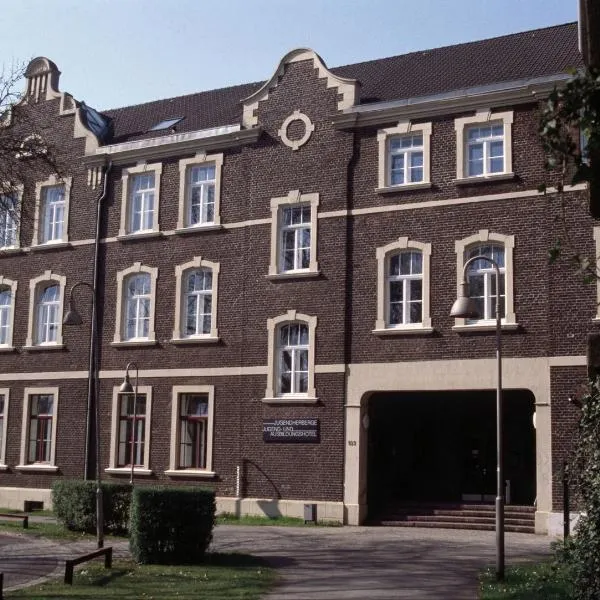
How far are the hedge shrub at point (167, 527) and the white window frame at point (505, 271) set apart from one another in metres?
9.51

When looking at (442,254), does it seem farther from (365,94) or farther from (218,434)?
(218,434)

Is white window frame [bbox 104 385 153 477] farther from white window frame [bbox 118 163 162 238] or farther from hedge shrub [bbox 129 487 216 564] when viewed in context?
hedge shrub [bbox 129 487 216 564]

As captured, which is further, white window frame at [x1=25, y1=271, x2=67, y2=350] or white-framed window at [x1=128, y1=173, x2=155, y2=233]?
white window frame at [x1=25, y1=271, x2=67, y2=350]

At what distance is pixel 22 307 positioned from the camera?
107 ft

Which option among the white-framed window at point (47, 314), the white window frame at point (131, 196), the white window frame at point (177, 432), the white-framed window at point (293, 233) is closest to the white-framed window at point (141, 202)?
the white window frame at point (131, 196)

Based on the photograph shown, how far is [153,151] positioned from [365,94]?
6.88m

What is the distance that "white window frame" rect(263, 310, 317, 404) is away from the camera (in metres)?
26.4

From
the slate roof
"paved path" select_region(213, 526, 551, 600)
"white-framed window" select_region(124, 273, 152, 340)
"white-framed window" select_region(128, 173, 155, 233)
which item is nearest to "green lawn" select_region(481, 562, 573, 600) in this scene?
"paved path" select_region(213, 526, 551, 600)

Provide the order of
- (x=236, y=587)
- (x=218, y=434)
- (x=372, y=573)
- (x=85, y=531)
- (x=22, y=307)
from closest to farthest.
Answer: (x=236, y=587) → (x=372, y=573) → (x=85, y=531) → (x=218, y=434) → (x=22, y=307)

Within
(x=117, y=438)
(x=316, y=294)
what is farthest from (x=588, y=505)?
(x=117, y=438)

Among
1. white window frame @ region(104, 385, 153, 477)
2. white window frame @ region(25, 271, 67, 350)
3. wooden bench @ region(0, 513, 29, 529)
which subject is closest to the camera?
wooden bench @ region(0, 513, 29, 529)

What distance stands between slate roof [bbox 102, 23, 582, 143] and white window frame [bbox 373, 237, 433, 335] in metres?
4.23

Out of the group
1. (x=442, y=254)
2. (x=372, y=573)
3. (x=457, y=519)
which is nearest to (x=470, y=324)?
(x=442, y=254)

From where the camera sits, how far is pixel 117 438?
29.9 metres
